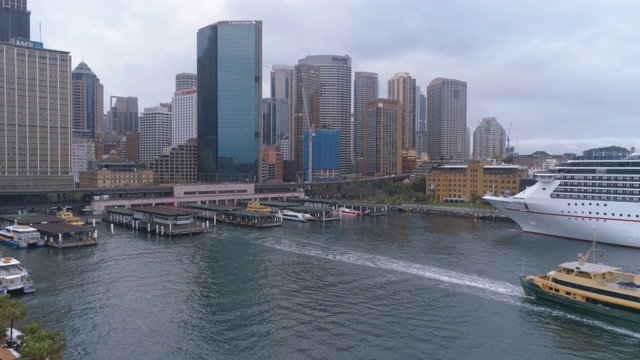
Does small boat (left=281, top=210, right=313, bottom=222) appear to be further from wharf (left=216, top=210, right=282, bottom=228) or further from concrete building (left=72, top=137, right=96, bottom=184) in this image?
concrete building (left=72, top=137, right=96, bottom=184)

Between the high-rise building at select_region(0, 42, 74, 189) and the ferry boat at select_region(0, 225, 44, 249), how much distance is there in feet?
155

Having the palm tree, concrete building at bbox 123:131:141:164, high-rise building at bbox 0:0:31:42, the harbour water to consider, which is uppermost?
high-rise building at bbox 0:0:31:42

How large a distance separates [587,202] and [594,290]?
21857 mm

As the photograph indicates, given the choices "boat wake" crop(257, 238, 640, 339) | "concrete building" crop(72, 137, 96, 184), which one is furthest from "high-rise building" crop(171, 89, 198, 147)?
"boat wake" crop(257, 238, 640, 339)

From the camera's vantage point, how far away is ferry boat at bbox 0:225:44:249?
40156 millimetres

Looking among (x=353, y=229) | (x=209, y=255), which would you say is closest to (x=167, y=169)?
(x=353, y=229)

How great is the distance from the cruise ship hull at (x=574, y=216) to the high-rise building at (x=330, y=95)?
113 m

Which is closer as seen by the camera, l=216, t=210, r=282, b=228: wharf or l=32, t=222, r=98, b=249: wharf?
l=32, t=222, r=98, b=249: wharf

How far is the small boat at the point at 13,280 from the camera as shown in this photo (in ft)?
85.9

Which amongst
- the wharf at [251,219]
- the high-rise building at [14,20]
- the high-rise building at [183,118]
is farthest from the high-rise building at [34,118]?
the high-rise building at [14,20]

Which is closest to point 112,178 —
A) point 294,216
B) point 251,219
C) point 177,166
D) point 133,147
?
point 177,166

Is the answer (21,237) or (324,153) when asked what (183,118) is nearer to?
(324,153)

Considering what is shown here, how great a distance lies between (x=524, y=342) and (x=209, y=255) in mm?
23747

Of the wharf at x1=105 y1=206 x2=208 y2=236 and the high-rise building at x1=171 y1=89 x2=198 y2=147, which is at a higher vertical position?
the high-rise building at x1=171 y1=89 x2=198 y2=147
